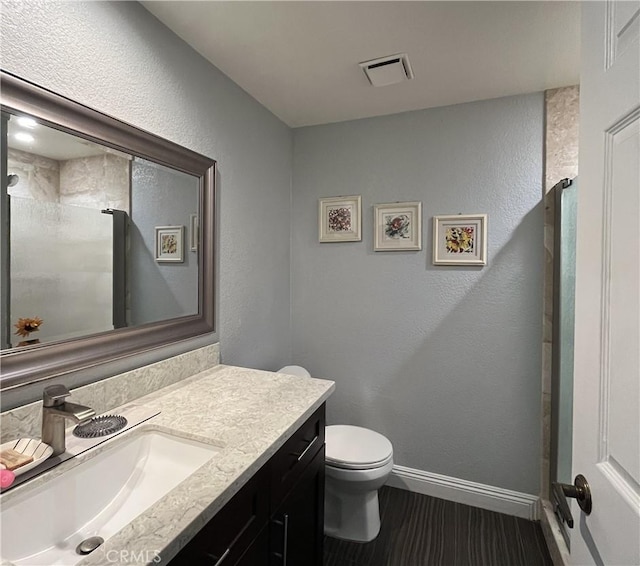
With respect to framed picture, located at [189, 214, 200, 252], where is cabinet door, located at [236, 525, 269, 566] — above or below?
below

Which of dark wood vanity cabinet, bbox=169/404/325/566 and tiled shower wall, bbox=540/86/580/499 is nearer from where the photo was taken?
dark wood vanity cabinet, bbox=169/404/325/566

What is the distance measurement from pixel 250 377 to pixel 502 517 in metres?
1.71

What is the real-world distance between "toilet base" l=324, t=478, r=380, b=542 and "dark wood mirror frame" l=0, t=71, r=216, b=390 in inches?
45.5

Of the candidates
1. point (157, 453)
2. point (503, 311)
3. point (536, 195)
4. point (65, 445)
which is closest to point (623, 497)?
point (157, 453)

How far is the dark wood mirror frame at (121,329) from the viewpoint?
0.96 meters

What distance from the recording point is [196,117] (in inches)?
64.0

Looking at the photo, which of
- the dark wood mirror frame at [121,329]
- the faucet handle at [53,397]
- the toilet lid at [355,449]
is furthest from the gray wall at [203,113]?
the faucet handle at [53,397]

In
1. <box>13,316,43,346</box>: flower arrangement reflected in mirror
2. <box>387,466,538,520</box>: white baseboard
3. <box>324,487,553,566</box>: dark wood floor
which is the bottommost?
<box>324,487,553,566</box>: dark wood floor

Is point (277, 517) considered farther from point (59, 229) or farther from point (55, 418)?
point (59, 229)

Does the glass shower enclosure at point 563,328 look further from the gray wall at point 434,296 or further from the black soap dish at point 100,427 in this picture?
the black soap dish at point 100,427

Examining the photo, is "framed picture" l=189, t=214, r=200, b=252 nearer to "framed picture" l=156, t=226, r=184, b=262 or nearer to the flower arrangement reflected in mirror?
"framed picture" l=156, t=226, r=184, b=262

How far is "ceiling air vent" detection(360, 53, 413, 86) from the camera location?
1.66 m

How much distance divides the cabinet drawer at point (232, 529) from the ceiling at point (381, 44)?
5.51ft

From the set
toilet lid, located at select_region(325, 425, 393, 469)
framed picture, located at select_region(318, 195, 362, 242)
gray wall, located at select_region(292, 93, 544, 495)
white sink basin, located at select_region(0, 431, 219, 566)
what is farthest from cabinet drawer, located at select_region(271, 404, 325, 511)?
framed picture, located at select_region(318, 195, 362, 242)
